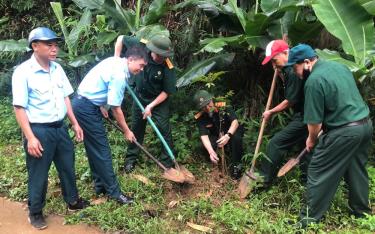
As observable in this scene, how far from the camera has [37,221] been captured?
14.5 feet

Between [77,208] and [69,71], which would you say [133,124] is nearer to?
[77,208]

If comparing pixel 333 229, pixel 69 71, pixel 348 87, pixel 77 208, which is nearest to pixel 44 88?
pixel 77 208

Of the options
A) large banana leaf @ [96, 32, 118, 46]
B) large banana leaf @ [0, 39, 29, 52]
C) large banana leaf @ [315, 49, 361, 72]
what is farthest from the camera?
large banana leaf @ [0, 39, 29, 52]

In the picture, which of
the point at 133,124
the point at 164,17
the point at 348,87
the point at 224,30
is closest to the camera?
the point at 348,87

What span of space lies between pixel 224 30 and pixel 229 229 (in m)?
3.17

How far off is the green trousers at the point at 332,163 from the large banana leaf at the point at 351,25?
1375 millimetres

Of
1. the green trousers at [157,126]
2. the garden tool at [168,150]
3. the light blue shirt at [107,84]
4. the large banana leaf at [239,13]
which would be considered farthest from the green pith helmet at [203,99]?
the large banana leaf at [239,13]

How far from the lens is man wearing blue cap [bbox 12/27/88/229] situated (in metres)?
4.04

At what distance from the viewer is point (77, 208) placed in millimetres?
4738

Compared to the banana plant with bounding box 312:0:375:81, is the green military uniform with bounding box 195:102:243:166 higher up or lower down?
lower down

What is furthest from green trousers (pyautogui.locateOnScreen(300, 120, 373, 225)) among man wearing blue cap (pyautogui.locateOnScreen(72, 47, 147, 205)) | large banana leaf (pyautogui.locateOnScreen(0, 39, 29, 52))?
large banana leaf (pyautogui.locateOnScreen(0, 39, 29, 52))

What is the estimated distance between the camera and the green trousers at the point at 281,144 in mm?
5004

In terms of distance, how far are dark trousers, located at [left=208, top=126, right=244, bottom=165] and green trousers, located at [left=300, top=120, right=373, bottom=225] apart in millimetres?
1321

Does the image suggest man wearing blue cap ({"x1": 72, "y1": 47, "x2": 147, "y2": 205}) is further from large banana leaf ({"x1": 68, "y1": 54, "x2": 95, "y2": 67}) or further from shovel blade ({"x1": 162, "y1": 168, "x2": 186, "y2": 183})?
large banana leaf ({"x1": 68, "y1": 54, "x2": 95, "y2": 67})
